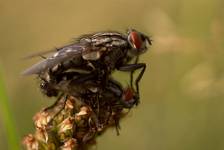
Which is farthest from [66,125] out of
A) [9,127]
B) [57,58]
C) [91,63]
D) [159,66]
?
[159,66]

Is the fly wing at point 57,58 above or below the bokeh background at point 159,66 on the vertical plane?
above

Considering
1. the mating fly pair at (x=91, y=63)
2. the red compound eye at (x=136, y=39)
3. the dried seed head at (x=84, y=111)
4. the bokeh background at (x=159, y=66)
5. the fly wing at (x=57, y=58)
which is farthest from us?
the bokeh background at (x=159, y=66)

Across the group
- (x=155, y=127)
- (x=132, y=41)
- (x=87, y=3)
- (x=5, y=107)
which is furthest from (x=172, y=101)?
(x=87, y=3)

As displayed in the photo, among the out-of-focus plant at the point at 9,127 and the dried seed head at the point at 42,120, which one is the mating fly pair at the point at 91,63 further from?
the dried seed head at the point at 42,120

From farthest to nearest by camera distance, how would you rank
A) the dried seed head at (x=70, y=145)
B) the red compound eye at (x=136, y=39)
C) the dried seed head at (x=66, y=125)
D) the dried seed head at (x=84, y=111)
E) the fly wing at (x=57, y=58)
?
1. the red compound eye at (x=136, y=39)
2. the fly wing at (x=57, y=58)
3. the dried seed head at (x=84, y=111)
4. the dried seed head at (x=66, y=125)
5. the dried seed head at (x=70, y=145)

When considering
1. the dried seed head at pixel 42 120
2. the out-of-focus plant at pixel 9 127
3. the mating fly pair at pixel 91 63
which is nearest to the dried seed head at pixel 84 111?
the dried seed head at pixel 42 120

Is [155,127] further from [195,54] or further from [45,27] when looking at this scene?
[45,27]

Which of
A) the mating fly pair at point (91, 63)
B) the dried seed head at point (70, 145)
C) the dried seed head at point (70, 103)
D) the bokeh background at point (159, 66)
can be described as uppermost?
the mating fly pair at point (91, 63)
